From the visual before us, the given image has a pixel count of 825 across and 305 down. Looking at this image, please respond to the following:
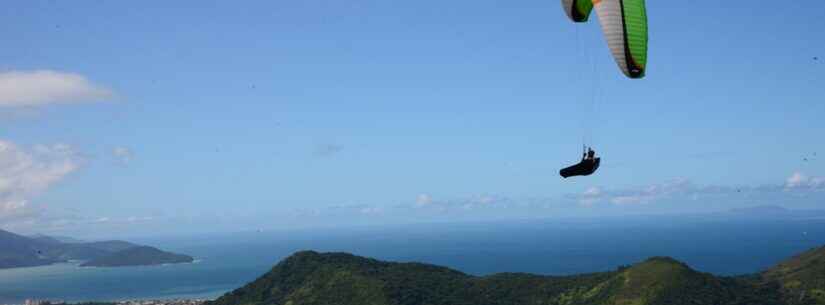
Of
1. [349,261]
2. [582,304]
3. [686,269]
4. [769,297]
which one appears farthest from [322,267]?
[769,297]

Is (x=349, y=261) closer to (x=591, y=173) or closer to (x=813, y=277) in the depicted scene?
Answer: (x=813, y=277)

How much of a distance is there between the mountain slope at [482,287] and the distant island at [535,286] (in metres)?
0.19

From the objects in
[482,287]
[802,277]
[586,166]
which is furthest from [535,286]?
[586,166]

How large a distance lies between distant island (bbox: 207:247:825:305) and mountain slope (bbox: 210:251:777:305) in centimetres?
19

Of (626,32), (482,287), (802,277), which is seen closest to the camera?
(626,32)

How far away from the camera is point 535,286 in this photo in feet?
535

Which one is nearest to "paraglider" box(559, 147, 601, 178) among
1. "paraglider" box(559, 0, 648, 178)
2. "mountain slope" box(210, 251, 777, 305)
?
"paraglider" box(559, 0, 648, 178)

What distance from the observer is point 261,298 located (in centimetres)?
19338

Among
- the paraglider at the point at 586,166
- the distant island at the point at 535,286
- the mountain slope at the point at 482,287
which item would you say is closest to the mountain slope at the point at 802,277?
the distant island at the point at 535,286

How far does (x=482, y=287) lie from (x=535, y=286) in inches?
527

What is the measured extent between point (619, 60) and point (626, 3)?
2560mm

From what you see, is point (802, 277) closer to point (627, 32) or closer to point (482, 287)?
point (482, 287)

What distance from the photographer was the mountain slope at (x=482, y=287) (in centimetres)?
14588

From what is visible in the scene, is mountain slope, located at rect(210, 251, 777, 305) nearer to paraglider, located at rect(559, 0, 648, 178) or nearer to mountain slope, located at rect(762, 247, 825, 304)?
mountain slope, located at rect(762, 247, 825, 304)
